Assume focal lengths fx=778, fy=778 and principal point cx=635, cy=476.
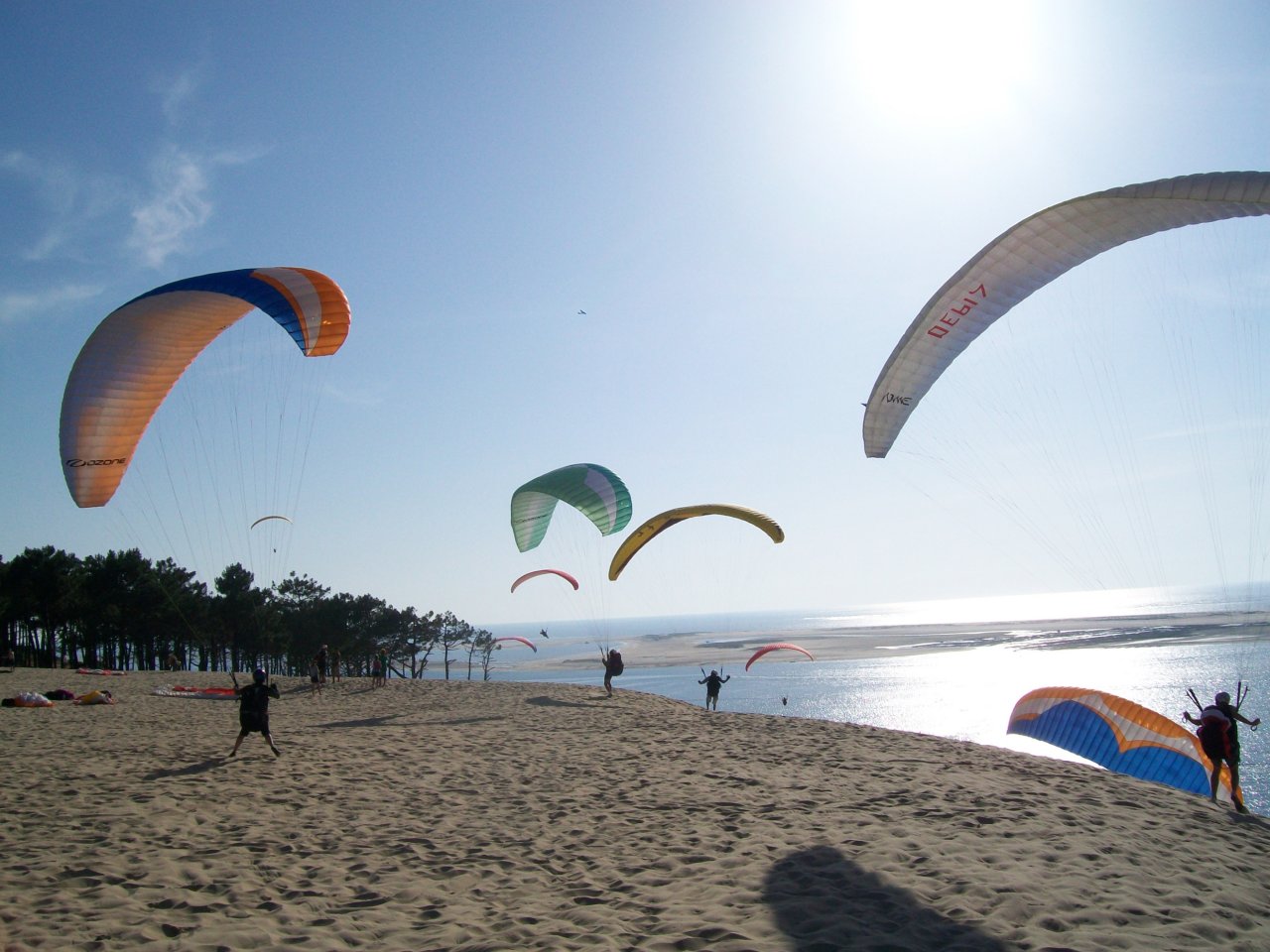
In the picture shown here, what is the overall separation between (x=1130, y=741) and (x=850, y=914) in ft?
32.4

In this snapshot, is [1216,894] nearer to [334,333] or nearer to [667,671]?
[334,333]

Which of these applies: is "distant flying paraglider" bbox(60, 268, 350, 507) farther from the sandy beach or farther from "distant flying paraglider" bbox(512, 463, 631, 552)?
"distant flying paraglider" bbox(512, 463, 631, 552)

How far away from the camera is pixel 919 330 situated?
10.4m

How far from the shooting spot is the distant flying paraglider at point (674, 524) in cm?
1695

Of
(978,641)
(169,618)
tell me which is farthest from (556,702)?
(978,641)

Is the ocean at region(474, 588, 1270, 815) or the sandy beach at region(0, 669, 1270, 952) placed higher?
the sandy beach at region(0, 669, 1270, 952)

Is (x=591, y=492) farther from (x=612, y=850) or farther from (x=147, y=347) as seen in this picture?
(x=612, y=850)

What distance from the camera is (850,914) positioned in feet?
15.6

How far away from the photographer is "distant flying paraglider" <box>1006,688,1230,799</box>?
39.5 ft

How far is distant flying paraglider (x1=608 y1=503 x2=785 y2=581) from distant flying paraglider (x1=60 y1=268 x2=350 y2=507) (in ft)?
27.9

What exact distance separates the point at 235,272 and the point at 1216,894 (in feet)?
43.5

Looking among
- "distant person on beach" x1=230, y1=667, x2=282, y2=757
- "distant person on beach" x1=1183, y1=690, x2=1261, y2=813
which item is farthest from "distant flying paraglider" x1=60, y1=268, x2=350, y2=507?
"distant person on beach" x1=1183, y1=690, x2=1261, y2=813

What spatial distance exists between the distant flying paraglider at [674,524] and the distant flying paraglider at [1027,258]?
5.45m

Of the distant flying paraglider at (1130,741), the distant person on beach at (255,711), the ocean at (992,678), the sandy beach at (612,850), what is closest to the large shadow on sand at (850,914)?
the sandy beach at (612,850)
